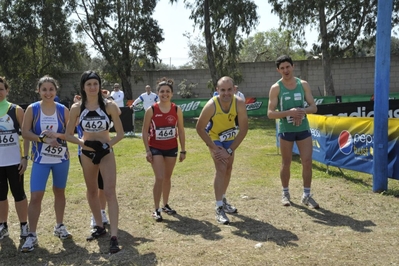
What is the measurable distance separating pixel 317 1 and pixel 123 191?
18.6 metres

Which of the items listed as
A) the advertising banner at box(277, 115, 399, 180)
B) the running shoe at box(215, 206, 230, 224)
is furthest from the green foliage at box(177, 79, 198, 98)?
the running shoe at box(215, 206, 230, 224)

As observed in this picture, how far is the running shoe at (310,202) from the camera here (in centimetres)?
615

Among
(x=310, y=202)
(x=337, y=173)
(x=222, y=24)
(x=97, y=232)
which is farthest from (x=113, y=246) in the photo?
(x=222, y=24)

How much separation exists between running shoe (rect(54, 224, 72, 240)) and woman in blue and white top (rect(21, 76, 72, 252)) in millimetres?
335

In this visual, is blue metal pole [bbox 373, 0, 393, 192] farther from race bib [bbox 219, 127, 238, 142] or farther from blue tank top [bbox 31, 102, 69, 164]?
blue tank top [bbox 31, 102, 69, 164]

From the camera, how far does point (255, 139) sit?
47.4ft

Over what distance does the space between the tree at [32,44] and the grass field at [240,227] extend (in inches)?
924

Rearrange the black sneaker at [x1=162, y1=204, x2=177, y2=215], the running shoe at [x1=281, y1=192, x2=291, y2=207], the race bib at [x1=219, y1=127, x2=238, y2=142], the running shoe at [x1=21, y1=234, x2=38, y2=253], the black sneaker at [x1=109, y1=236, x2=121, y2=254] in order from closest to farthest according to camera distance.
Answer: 1. the black sneaker at [x1=109, y1=236, x2=121, y2=254]
2. the running shoe at [x1=21, y1=234, x2=38, y2=253]
3. the race bib at [x1=219, y1=127, x2=238, y2=142]
4. the black sneaker at [x1=162, y1=204, x2=177, y2=215]
5. the running shoe at [x1=281, y1=192, x2=291, y2=207]

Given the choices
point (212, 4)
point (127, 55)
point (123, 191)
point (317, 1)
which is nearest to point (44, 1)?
point (127, 55)

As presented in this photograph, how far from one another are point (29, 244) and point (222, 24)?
20.8m

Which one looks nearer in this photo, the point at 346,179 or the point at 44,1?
the point at 346,179

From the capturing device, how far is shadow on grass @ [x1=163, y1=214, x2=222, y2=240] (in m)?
5.20

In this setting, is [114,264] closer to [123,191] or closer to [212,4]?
[123,191]

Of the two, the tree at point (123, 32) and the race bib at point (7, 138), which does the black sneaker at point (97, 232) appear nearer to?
the race bib at point (7, 138)
